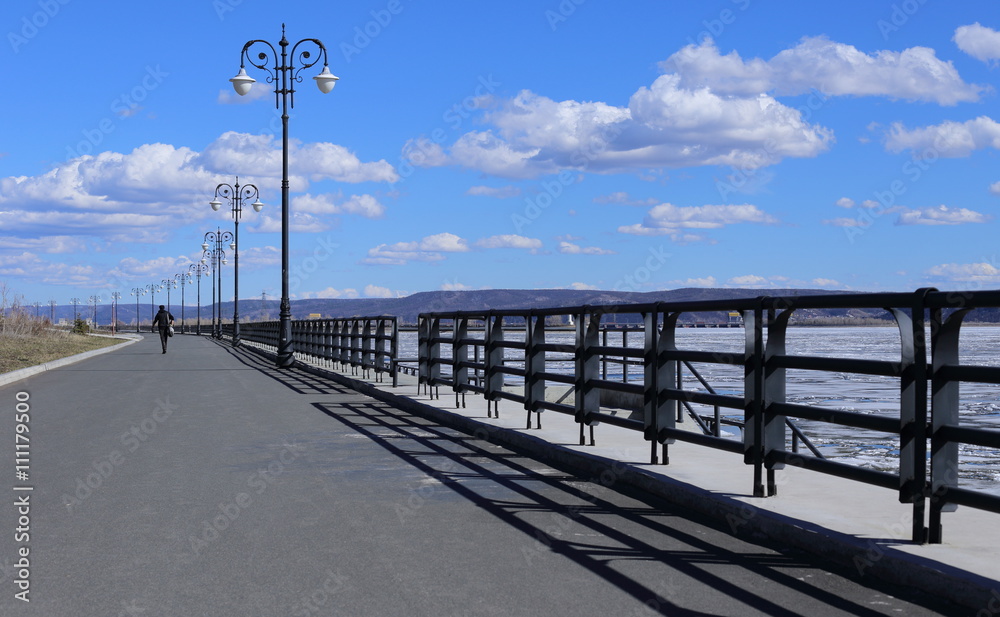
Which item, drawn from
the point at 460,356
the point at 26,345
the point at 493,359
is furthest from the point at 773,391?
the point at 26,345

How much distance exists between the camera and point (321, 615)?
4832 mm

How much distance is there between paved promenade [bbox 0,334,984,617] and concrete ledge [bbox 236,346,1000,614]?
0.25 ft

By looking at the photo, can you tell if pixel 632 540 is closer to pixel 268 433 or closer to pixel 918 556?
pixel 918 556

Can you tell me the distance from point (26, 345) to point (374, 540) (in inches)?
1650

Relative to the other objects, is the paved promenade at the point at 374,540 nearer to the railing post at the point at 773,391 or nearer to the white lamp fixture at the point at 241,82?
the railing post at the point at 773,391

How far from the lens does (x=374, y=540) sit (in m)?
6.44

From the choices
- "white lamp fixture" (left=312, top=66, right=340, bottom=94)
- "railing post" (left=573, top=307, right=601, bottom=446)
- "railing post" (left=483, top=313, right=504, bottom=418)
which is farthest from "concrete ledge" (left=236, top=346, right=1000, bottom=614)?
"white lamp fixture" (left=312, top=66, right=340, bottom=94)

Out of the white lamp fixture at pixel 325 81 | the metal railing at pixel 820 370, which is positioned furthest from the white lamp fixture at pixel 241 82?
the metal railing at pixel 820 370

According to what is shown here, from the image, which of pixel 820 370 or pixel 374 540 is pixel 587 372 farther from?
pixel 374 540

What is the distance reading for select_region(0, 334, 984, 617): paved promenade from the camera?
5.05m

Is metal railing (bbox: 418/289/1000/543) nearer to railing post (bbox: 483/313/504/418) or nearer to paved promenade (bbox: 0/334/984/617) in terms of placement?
paved promenade (bbox: 0/334/984/617)

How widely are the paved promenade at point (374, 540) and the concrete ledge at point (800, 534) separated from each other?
76 millimetres

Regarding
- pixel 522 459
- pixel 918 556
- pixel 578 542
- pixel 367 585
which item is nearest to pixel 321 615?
pixel 367 585

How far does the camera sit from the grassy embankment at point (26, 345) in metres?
31.8
